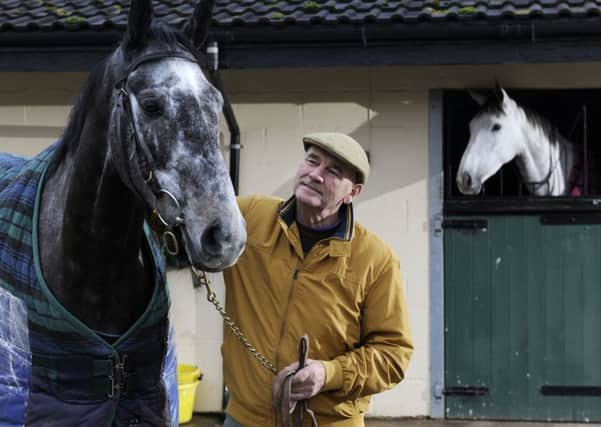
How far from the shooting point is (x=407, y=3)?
571 cm

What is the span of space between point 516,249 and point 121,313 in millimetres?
4127

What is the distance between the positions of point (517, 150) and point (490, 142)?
250 mm

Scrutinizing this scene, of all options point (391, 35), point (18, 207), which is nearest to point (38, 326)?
point (18, 207)

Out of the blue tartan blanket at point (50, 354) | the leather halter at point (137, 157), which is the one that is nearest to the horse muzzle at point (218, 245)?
the leather halter at point (137, 157)

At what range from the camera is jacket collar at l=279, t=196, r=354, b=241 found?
2.70 meters

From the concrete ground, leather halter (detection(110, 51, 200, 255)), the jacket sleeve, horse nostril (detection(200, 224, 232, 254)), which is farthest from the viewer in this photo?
the concrete ground

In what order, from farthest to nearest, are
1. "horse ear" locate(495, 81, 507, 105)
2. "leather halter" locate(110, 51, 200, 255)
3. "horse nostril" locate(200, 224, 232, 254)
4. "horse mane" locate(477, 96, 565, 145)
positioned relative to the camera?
"horse mane" locate(477, 96, 565, 145)
"horse ear" locate(495, 81, 507, 105)
"leather halter" locate(110, 51, 200, 255)
"horse nostril" locate(200, 224, 232, 254)

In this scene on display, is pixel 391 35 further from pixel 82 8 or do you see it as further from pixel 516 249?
pixel 82 8

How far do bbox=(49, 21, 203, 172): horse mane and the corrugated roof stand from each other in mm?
3362

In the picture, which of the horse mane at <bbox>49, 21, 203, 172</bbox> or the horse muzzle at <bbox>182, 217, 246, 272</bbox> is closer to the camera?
the horse muzzle at <bbox>182, 217, 246, 272</bbox>

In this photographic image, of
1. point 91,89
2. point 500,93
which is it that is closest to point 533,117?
point 500,93

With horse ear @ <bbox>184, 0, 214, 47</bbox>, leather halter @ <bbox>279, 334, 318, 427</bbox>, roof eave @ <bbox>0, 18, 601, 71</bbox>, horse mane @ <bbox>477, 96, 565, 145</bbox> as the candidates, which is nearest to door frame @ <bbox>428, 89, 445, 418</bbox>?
horse mane @ <bbox>477, 96, 565, 145</bbox>

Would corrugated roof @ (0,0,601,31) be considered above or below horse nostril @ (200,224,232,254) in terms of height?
above

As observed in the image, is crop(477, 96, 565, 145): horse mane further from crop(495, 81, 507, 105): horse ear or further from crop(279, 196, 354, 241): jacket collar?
crop(279, 196, 354, 241): jacket collar
